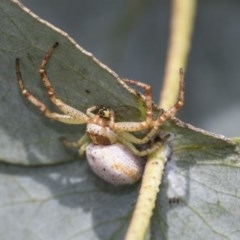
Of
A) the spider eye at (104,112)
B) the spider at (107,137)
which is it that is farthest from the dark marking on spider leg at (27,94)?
the spider eye at (104,112)

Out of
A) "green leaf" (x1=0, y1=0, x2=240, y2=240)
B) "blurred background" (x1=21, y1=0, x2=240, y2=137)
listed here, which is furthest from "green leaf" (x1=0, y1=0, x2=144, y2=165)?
"blurred background" (x1=21, y1=0, x2=240, y2=137)

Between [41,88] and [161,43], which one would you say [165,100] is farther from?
[161,43]

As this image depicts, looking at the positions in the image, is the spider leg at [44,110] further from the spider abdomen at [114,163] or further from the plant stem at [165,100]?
the plant stem at [165,100]

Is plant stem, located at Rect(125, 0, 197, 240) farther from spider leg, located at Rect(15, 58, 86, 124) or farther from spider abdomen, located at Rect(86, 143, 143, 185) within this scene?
spider leg, located at Rect(15, 58, 86, 124)

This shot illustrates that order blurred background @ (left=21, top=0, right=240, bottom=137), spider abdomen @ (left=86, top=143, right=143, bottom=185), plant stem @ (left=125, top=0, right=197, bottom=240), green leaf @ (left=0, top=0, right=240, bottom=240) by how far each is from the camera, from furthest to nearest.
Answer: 1. blurred background @ (left=21, top=0, right=240, bottom=137)
2. spider abdomen @ (left=86, top=143, right=143, bottom=185)
3. green leaf @ (left=0, top=0, right=240, bottom=240)
4. plant stem @ (left=125, top=0, right=197, bottom=240)

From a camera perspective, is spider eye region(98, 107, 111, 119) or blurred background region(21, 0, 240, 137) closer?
spider eye region(98, 107, 111, 119)

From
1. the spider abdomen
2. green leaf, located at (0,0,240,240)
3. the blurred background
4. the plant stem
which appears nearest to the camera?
the plant stem

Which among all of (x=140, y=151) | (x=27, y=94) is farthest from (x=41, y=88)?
(x=140, y=151)
